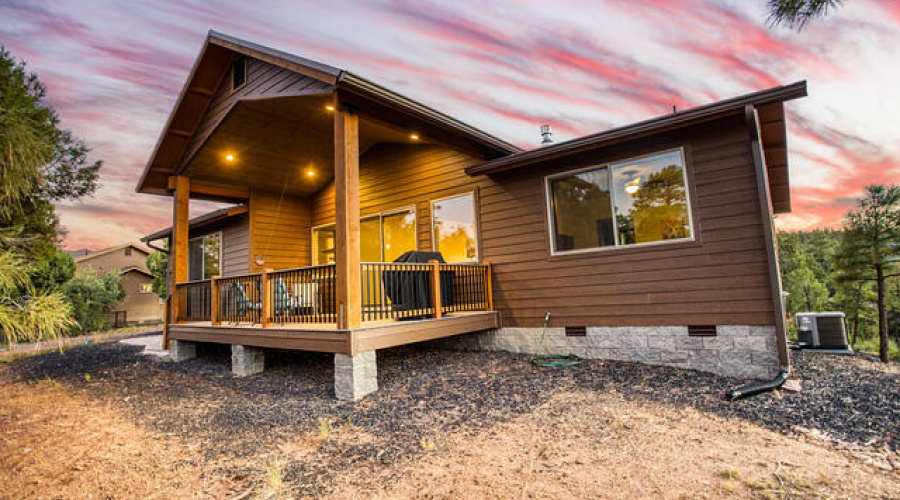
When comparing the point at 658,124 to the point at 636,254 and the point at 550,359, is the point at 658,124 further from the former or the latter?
the point at 550,359

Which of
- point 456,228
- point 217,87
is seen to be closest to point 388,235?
point 456,228

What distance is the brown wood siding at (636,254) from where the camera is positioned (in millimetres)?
4863

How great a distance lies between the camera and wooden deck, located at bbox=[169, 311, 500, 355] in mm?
4621

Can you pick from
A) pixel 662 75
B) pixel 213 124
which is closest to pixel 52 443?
pixel 213 124

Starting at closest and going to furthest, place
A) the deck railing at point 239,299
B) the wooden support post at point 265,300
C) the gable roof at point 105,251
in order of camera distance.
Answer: the wooden support post at point 265,300
the deck railing at point 239,299
the gable roof at point 105,251

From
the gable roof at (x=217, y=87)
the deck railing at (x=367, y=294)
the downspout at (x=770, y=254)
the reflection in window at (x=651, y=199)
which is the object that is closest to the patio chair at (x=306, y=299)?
the deck railing at (x=367, y=294)

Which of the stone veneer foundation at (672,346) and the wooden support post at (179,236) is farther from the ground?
the wooden support post at (179,236)

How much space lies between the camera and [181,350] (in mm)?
8117

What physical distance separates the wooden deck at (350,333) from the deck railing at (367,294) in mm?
152

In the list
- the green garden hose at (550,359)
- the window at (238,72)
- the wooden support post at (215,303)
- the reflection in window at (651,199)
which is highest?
the window at (238,72)

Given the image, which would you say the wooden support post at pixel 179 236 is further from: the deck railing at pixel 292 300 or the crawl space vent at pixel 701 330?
the crawl space vent at pixel 701 330

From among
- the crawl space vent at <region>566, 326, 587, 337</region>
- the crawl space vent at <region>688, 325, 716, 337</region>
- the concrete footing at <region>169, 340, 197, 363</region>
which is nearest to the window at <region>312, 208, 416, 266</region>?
the crawl space vent at <region>566, 326, 587, 337</region>

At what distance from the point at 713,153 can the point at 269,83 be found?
613 centimetres

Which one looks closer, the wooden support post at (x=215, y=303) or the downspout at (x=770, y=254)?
the downspout at (x=770, y=254)
